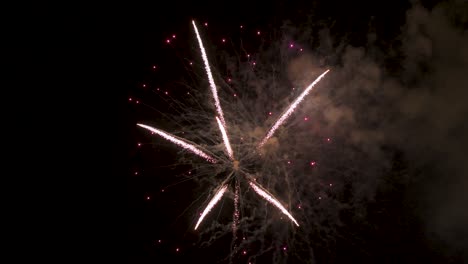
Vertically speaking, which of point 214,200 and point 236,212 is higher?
point 236,212

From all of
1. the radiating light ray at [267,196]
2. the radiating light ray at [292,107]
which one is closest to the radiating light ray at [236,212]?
the radiating light ray at [267,196]

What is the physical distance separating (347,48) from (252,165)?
4234 millimetres

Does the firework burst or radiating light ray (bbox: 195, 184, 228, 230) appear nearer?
the firework burst

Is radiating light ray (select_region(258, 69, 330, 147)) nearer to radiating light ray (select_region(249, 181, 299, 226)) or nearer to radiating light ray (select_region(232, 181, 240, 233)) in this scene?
radiating light ray (select_region(249, 181, 299, 226))

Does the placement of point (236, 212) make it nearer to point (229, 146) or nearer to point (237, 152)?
point (237, 152)

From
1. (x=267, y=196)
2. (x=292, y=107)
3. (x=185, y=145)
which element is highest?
(x=292, y=107)

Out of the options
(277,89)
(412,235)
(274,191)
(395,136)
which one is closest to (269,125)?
(277,89)

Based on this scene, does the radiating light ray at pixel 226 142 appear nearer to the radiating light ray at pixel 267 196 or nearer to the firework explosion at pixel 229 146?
the firework explosion at pixel 229 146

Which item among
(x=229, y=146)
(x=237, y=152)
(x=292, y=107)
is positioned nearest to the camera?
(x=292, y=107)

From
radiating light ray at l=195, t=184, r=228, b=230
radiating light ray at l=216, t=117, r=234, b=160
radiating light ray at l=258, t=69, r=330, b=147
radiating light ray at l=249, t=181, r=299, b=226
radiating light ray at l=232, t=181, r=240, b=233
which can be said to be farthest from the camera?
radiating light ray at l=232, t=181, r=240, b=233

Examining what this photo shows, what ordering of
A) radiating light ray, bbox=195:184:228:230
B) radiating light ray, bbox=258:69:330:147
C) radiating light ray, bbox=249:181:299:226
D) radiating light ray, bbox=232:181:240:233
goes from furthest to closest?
radiating light ray, bbox=232:181:240:233 → radiating light ray, bbox=195:184:228:230 → radiating light ray, bbox=249:181:299:226 → radiating light ray, bbox=258:69:330:147

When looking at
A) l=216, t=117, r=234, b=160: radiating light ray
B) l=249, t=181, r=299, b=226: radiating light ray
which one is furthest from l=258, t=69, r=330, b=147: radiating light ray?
l=249, t=181, r=299, b=226: radiating light ray

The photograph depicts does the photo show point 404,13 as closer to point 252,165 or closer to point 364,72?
point 364,72

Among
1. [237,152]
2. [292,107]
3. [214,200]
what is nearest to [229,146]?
[237,152]
